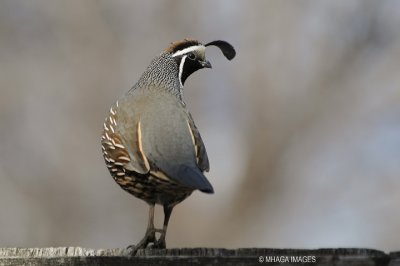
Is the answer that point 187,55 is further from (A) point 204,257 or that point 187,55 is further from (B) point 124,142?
(A) point 204,257

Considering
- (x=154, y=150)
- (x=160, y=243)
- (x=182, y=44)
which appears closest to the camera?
(x=154, y=150)

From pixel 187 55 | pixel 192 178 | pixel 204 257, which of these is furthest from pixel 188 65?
pixel 204 257

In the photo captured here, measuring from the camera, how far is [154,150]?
4555mm

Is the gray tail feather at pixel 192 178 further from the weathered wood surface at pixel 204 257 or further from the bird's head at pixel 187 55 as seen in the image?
the bird's head at pixel 187 55

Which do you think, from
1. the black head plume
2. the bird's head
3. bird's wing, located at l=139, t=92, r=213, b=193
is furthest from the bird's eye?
bird's wing, located at l=139, t=92, r=213, b=193

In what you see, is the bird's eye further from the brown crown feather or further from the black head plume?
the black head plume

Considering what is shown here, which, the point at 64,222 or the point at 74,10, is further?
the point at 74,10

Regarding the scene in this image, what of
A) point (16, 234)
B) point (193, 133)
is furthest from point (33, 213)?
point (193, 133)

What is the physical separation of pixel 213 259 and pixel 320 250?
1.13ft

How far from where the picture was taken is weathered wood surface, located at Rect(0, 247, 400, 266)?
335cm

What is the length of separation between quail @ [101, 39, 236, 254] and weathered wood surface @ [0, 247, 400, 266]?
67cm

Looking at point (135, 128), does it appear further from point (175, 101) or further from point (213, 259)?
point (213, 259)

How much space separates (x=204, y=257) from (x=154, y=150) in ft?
3.92

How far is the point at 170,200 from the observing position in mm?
4785
